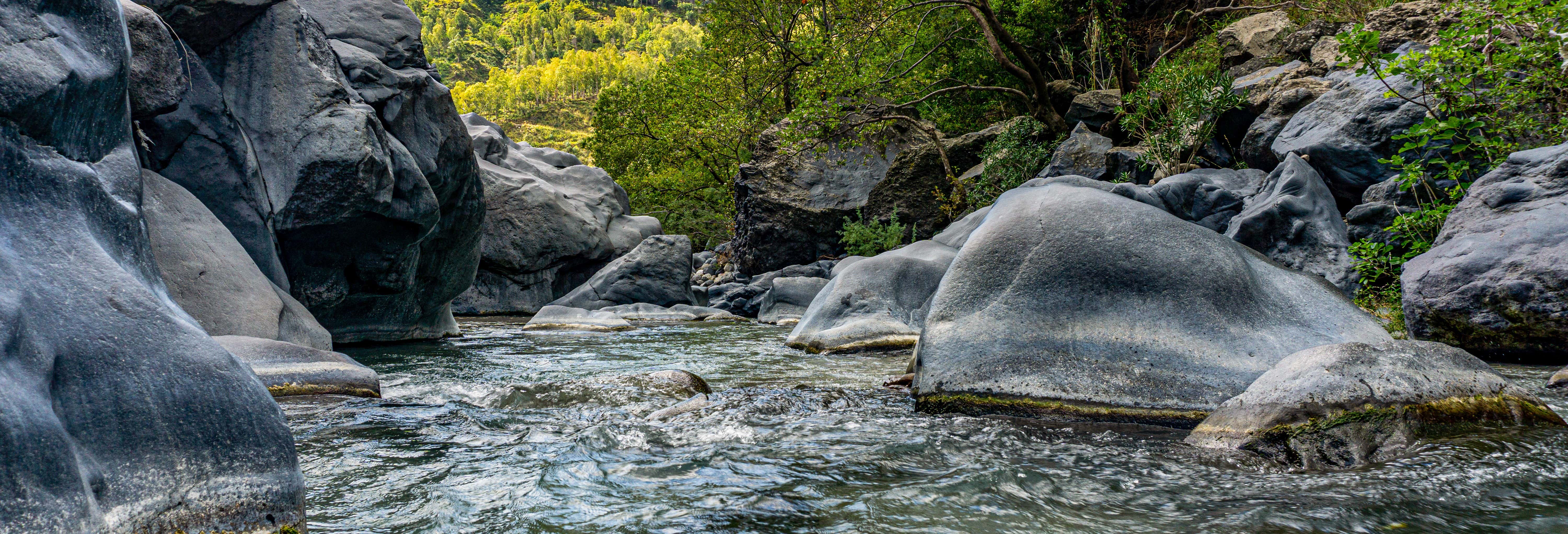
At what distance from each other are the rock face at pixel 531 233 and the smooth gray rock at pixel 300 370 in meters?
10.6

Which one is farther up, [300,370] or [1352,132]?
[1352,132]

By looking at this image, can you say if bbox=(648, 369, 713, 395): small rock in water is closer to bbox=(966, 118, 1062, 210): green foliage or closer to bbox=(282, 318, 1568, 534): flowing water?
bbox=(282, 318, 1568, 534): flowing water

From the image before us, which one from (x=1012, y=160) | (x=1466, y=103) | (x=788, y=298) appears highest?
(x=1012, y=160)

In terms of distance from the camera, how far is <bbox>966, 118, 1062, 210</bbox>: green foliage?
A: 15.1m

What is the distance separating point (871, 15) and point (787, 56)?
5968 millimetres

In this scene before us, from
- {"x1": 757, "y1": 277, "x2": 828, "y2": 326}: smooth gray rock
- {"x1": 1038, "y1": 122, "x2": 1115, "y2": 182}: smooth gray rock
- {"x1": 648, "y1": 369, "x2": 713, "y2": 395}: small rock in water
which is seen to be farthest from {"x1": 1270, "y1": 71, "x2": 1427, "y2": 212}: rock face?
{"x1": 757, "y1": 277, "x2": 828, "y2": 326}: smooth gray rock

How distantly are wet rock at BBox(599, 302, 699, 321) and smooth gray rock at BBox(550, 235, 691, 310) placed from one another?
48cm

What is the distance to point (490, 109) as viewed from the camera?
301ft

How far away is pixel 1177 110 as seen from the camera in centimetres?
1156

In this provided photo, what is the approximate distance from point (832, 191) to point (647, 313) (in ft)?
18.8

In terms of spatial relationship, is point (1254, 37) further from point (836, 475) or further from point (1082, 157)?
point (836, 475)

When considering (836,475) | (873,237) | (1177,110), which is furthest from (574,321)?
(836,475)

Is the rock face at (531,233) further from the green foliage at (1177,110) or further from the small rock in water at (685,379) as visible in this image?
the green foliage at (1177,110)

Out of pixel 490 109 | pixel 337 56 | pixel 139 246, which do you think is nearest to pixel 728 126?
pixel 337 56
